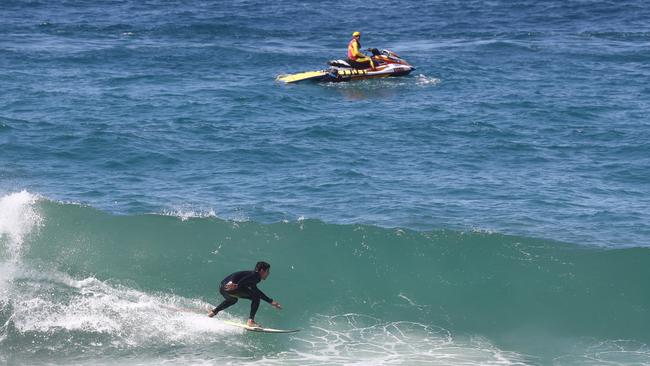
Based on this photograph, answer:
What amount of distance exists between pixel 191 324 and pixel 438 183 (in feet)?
31.3

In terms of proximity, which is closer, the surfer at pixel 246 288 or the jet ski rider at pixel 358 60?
the surfer at pixel 246 288

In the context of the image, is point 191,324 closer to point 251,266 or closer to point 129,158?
point 251,266

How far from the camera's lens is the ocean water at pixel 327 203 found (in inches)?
687

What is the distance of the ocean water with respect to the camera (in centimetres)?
1744

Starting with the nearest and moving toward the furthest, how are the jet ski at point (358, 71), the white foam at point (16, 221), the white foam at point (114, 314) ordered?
the white foam at point (114, 314), the white foam at point (16, 221), the jet ski at point (358, 71)

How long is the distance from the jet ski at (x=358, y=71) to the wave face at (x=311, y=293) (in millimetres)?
15089

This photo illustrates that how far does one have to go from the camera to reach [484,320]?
1825 centimetres

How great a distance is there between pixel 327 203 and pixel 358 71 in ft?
46.8

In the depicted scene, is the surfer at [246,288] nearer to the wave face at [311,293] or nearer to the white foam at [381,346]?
the wave face at [311,293]

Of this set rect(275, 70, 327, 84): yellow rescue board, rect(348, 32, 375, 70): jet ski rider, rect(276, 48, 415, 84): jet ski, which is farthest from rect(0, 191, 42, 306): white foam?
rect(348, 32, 375, 70): jet ski rider

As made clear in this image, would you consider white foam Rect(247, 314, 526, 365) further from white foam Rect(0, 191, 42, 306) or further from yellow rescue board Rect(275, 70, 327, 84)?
yellow rescue board Rect(275, 70, 327, 84)

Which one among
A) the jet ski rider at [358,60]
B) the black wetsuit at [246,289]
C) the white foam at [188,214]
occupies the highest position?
the jet ski rider at [358,60]

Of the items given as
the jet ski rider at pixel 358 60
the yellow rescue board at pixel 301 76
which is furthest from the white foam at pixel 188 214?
the jet ski rider at pixel 358 60

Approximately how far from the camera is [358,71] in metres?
36.9
